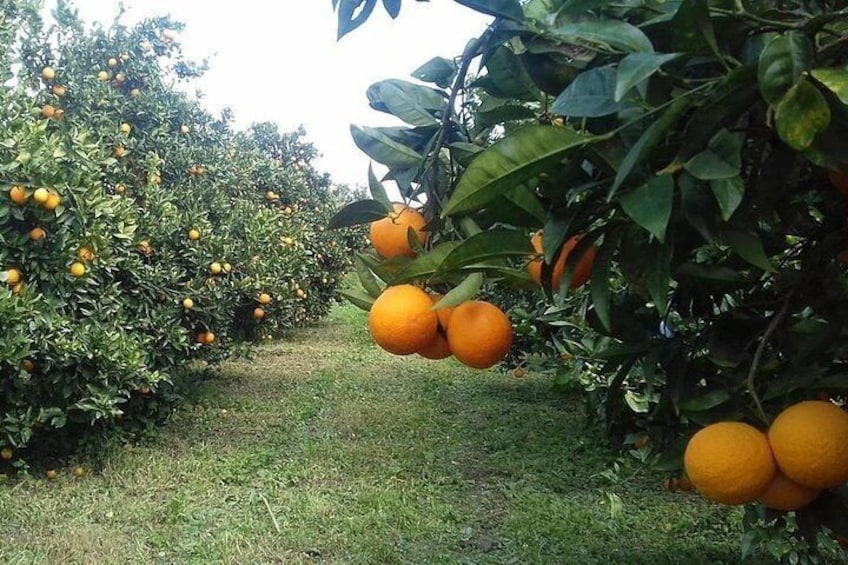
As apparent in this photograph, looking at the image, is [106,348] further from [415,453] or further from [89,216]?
[415,453]

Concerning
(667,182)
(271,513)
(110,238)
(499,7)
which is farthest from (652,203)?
(110,238)

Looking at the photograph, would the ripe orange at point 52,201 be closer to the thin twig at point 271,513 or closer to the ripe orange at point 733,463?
the thin twig at point 271,513

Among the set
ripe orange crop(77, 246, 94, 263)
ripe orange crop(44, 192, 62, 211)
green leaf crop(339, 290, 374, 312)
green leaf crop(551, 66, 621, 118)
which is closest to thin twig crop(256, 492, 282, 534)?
ripe orange crop(77, 246, 94, 263)

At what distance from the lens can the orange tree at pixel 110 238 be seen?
133 inches

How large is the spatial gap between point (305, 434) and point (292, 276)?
2.23 m

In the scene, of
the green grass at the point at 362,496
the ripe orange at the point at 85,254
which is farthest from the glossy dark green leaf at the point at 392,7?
the ripe orange at the point at 85,254

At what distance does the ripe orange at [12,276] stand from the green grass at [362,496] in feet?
3.10

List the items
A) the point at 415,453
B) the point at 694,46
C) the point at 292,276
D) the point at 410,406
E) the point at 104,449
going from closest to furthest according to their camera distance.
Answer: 1. the point at 694,46
2. the point at 104,449
3. the point at 415,453
4. the point at 410,406
5. the point at 292,276

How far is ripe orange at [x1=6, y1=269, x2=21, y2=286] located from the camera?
3.25 m

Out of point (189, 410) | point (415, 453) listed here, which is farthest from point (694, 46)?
point (189, 410)

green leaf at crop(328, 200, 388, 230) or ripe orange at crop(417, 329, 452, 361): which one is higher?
green leaf at crop(328, 200, 388, 230)

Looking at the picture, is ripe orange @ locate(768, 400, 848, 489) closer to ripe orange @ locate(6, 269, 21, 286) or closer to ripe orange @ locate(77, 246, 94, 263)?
ripe orange @ locate(6, 269, 21, 286)

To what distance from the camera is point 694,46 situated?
2.08 feet

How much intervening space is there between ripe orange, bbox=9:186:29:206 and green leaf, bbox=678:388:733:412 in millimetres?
3091
